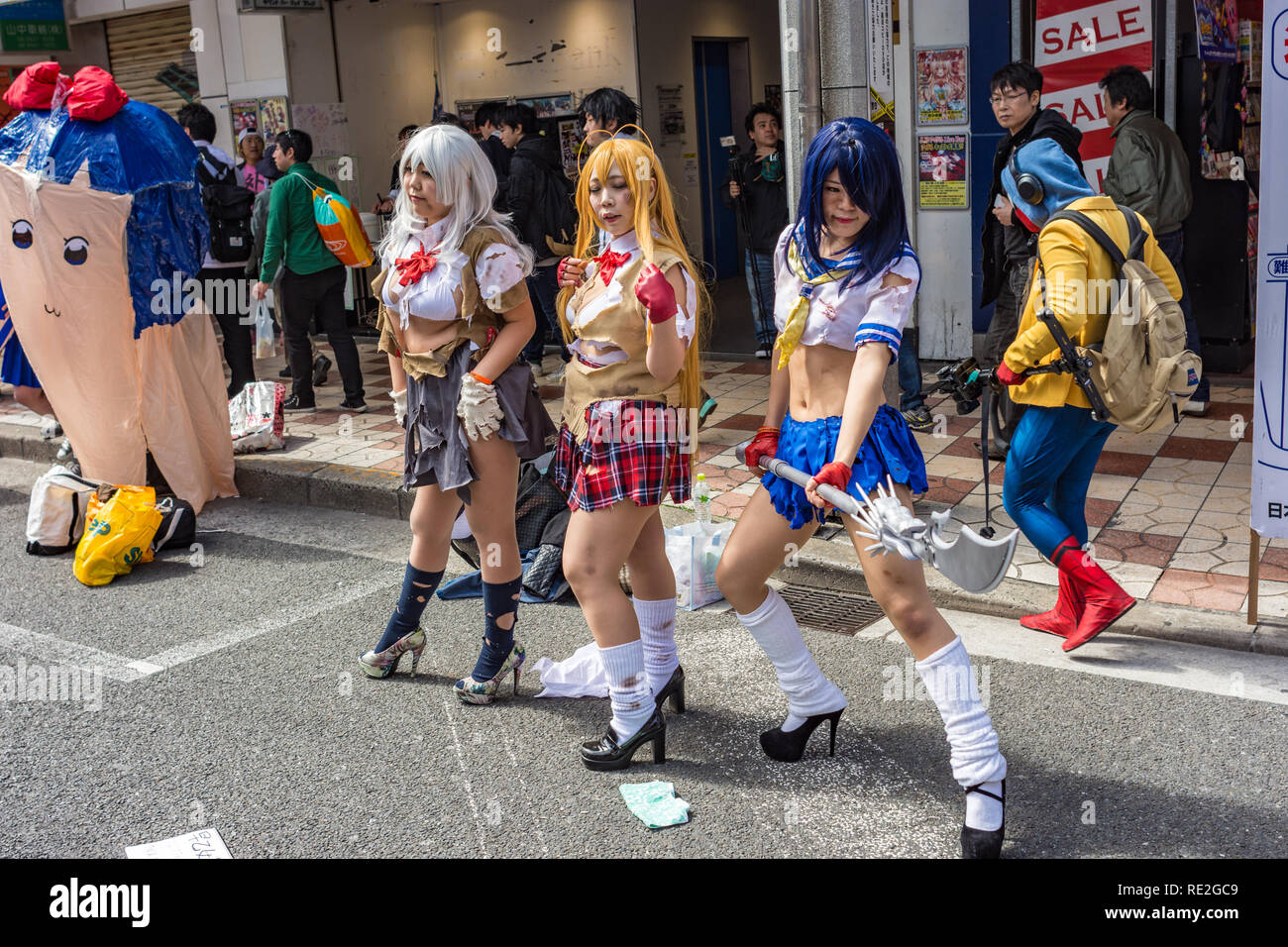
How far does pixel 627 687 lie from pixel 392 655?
3.67 ft

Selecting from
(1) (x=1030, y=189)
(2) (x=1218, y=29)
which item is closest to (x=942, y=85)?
(2) (x=1218, y=29)

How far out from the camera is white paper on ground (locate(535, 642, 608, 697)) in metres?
4.28

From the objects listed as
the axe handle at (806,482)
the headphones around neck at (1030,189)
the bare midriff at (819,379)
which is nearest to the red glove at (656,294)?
the bare midriff at (819,379)

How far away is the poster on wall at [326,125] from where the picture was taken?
Answer: 11.7 meters

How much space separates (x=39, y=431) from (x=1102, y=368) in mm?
7198

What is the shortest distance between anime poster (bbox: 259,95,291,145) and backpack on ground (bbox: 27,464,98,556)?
6181 millimetres

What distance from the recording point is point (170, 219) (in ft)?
21.0

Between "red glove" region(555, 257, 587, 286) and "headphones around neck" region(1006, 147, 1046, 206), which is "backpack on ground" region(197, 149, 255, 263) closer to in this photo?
"red glove" region(555, 257, 587, 286)

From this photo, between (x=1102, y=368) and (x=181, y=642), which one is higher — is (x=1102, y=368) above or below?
above

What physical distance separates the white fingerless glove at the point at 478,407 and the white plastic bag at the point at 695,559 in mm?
1374

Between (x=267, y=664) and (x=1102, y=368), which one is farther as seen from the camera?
(x=267, y=664)

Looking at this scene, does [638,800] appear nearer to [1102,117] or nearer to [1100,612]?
[1100,612]

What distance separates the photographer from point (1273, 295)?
416cm

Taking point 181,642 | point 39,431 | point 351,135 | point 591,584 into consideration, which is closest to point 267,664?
point 181,642
